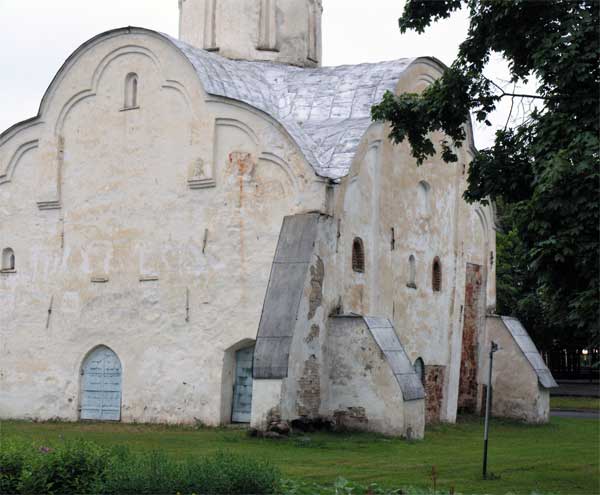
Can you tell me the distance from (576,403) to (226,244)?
60.0ft

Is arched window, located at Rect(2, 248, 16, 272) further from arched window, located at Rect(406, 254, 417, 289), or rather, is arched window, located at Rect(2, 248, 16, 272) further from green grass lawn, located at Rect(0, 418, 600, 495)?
arched window, located at Rect(406, 254, 417, 289)

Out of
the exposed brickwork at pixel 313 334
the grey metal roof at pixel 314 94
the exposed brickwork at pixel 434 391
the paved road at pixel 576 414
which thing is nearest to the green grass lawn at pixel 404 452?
the exposed brickwork at pixel 434 391

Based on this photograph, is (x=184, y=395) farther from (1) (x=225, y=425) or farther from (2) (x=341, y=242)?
(2) (x=341, y=242)

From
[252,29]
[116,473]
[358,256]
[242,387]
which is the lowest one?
[116,473]

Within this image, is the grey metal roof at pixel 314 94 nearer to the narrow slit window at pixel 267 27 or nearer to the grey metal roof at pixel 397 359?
the narrow slit window at pixel 267 27

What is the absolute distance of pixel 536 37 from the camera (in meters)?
13.8

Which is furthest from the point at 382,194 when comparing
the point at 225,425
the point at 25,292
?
the point at 25,292

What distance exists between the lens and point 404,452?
17109 mm

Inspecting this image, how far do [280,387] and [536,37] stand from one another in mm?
7516

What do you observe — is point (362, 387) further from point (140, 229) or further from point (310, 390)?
point (140, 229)

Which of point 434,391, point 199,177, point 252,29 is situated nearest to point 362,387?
point 434,391

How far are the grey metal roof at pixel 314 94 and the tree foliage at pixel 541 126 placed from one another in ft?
16.3

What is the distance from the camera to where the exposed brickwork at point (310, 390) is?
18812 mm

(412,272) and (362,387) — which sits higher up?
(412,272)
